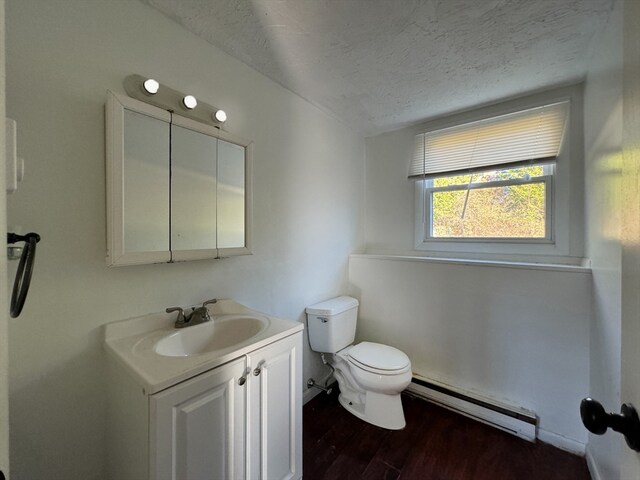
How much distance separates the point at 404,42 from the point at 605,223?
1304 mm

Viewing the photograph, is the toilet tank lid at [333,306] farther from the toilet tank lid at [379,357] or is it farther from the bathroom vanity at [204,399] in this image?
the bathroom vanity at [204,399]

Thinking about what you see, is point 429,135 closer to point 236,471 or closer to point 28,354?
point 236,471

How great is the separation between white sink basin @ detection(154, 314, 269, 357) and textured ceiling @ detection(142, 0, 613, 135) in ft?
4.63

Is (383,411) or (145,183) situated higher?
(145,183)

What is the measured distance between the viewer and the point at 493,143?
6.48 ft

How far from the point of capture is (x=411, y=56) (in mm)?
1431

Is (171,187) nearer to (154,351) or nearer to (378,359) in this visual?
(154,351)

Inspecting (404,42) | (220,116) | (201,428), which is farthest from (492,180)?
(201,428)

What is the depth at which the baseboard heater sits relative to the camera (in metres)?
1.60

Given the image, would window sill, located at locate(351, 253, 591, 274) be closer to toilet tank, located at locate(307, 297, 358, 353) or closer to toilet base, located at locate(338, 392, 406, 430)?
toilet tank, located at locate(307, 297, 358, 353)

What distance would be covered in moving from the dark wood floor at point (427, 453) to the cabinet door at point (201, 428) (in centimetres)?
64

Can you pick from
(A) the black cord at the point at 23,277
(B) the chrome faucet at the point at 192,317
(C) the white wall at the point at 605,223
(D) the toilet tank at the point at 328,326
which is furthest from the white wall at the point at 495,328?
(A) the black cord at the point at 23,277

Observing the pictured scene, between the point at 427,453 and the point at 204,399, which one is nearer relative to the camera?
the point at 204,399

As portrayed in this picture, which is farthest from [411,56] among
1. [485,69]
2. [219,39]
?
[219,39]
